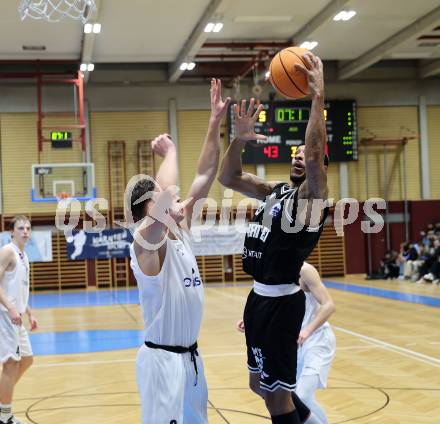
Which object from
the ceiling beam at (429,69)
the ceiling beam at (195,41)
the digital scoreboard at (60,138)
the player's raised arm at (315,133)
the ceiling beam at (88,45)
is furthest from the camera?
the ceiling beam at (429,69)

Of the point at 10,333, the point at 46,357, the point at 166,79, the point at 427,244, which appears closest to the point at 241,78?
the point at 166,79

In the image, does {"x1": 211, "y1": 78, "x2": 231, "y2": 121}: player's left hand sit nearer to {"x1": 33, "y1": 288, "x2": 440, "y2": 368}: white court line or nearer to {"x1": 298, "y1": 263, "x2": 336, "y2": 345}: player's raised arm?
{"x1": 298, "y1": 263, "x2": 336, "y2": 345}: player's raised arm

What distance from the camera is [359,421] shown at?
5609mm

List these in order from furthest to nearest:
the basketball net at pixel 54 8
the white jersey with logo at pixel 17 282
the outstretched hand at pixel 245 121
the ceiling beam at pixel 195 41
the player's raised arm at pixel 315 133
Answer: the ceiling beam at pixel 195 41 < the basketball net at pixel 54 8 < the white jersey with logo at pixel 17 282 < the outstretched hand at pixel 245 121 < the player's raised arm at pixel 315 133

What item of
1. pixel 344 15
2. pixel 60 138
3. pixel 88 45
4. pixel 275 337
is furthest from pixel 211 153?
pixel 60 138

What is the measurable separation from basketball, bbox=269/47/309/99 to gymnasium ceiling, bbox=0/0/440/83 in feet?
35.5

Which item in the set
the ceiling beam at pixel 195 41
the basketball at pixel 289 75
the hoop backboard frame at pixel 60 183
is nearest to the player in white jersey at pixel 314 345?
the basketball at pixel 289 75

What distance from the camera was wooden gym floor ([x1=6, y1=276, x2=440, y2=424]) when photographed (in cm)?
605

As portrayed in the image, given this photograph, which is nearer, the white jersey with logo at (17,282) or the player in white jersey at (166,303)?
the player in white jersey at (166,303)

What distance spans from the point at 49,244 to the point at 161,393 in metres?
Result: 17.8

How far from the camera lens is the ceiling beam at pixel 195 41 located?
1519cm

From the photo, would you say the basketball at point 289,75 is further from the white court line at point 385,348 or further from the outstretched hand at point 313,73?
the white court line at point 385,348

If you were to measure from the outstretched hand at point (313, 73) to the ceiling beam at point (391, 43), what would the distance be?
13918 mm

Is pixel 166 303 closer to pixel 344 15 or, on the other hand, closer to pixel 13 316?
pixel 13 316
